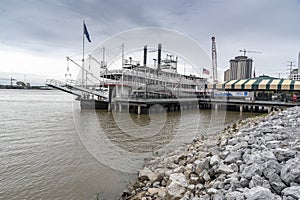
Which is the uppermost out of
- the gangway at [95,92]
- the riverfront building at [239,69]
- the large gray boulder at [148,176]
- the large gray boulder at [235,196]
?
the riverfront building at [239,69]

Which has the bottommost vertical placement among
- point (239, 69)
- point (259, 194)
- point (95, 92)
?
point (259, 194)

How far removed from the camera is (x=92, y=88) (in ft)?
86.8

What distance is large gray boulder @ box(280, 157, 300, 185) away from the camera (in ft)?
9.90

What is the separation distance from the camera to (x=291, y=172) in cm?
308

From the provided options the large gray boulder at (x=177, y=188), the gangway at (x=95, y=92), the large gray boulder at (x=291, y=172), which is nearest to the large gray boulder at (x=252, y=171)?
the large gray boulder at (x=291, y=172)

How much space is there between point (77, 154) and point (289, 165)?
24.8ft

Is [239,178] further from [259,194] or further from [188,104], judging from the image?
[188,104]

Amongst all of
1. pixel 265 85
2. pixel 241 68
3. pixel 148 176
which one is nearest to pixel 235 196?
pixel 148 176

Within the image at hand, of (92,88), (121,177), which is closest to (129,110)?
(92,88)

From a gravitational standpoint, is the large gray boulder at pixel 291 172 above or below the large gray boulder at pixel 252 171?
→ above

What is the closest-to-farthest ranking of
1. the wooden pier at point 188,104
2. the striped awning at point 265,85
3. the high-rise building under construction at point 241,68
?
the wooden pier at point 188,104
the striped awning at point 265,85
the high-rise building under construction at point 241,68

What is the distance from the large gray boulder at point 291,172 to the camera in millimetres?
3018

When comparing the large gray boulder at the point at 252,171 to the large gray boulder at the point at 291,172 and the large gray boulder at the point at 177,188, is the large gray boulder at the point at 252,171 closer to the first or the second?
the large gray boulder at the point at 291,172

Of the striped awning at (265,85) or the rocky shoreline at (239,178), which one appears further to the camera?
the striped awning at (265,85)
